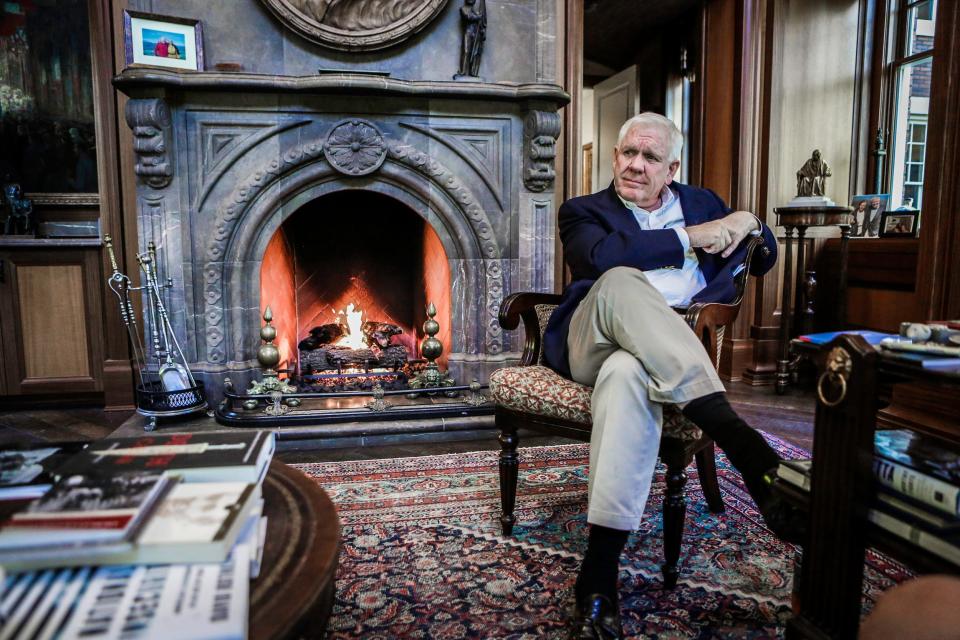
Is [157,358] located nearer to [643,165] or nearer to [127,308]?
[127,308]

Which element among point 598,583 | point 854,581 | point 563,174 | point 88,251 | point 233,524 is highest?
point 563,174

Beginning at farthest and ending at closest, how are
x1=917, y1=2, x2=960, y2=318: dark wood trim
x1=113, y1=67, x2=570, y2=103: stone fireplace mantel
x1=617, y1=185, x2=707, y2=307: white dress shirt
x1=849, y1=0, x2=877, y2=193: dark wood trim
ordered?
x1=849, y1=0, x2=877, y2=193: dark wood trim
x1=113, y1=67, x2=570, y2=103: stone fireplace mantel
x1=917, y1=2, x2=960, y2=318: dark wood trim
x1=617, y1=185, x2=707, y2=307: white dress shirt

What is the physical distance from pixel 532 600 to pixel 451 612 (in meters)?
0.19

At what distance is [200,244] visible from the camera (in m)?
2.88

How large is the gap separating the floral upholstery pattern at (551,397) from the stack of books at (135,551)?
0.90 m

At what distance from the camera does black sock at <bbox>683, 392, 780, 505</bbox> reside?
124 cm

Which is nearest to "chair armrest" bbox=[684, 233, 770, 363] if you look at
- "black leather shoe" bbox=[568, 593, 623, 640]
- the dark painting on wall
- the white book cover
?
"black leather shoe" bbox=[568, 593, 623, 640]

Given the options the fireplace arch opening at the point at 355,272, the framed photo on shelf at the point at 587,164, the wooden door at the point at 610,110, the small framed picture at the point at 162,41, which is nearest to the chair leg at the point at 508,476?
the fireplace arch opening at the point at 355,272

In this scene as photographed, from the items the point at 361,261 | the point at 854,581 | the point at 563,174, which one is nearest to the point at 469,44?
the point at 563,174

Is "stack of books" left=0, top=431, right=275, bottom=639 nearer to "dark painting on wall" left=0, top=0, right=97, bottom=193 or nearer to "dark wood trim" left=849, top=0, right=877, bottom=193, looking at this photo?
"dark painting on wall" left=0, top=0, right=97, bottom=193

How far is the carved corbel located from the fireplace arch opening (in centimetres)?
64

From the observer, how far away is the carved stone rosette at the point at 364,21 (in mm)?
2904

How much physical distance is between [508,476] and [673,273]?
78 cm

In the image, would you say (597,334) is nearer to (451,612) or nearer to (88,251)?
(451,612)
